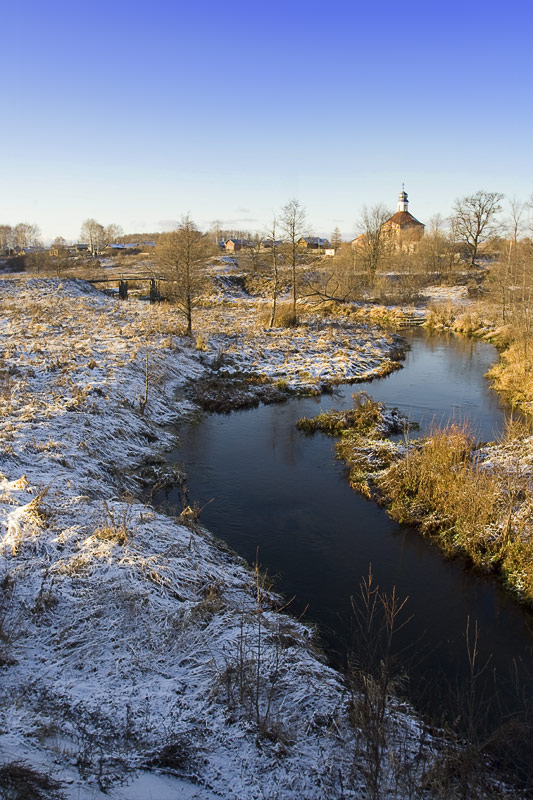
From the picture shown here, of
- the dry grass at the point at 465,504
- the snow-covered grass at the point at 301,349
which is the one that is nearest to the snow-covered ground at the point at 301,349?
the snow-covered grass at the point at 301,349

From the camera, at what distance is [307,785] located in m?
4.63

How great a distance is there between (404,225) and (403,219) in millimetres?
3301

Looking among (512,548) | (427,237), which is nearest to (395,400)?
(512,548)

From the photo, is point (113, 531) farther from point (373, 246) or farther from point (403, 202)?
point (403, 202)

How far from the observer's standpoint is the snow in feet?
15.3

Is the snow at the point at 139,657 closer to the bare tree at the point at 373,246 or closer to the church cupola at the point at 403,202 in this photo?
the bare tree at the point at 373,246

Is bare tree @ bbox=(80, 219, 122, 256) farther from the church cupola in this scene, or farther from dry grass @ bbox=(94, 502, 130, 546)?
dry grass @ bbox=(94, 502, 130, 546)

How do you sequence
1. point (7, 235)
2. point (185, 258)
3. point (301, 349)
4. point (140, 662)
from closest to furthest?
1. point (140, 662)
2. point (185, 258)
3. point (301, 349)
4. point (7, 235)

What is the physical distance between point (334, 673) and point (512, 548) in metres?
4.67

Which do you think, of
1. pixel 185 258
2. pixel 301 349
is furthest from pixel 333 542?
pixel 185 258

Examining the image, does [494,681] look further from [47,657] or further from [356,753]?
[47,657]

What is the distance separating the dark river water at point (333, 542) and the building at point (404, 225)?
2352 inches

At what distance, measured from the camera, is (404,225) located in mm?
92000

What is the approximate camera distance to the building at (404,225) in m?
79.6
